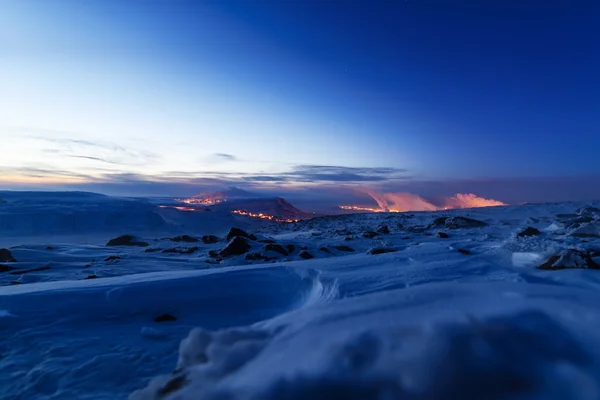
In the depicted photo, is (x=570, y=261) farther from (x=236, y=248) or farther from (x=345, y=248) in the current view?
(x=236, y=248)

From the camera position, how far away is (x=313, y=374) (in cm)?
130

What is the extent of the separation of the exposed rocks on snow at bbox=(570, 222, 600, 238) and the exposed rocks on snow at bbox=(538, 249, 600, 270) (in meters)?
2.65

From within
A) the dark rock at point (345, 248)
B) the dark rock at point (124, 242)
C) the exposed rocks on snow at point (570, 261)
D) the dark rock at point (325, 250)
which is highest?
the exposed rocks on snow at point (570, 261)

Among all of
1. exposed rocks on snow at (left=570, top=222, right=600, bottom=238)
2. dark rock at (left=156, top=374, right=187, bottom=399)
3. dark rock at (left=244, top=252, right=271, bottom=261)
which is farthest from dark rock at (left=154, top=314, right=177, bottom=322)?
exposed rocks on snow at (left=570, top=222, right=600, bottom=238)

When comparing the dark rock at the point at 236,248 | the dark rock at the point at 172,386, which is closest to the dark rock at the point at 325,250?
the dark rock at the point at 236,248

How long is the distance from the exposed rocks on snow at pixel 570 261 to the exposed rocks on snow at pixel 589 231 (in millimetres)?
2653

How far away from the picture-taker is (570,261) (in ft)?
9.32

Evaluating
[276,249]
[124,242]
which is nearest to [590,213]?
[276,249]

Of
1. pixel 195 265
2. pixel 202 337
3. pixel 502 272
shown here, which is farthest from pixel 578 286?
pixel 195 265

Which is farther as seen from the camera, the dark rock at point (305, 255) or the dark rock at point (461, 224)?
the dark rock at point (461, 224)

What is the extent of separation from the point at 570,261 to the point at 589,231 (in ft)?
9.40

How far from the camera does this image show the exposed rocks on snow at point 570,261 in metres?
2.79

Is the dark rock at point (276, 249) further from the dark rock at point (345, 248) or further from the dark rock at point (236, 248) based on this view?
the dark rock at point (345, 248)

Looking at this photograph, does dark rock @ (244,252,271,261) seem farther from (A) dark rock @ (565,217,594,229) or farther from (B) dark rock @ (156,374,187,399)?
(A) dark rock @ (565,217,594,229)
